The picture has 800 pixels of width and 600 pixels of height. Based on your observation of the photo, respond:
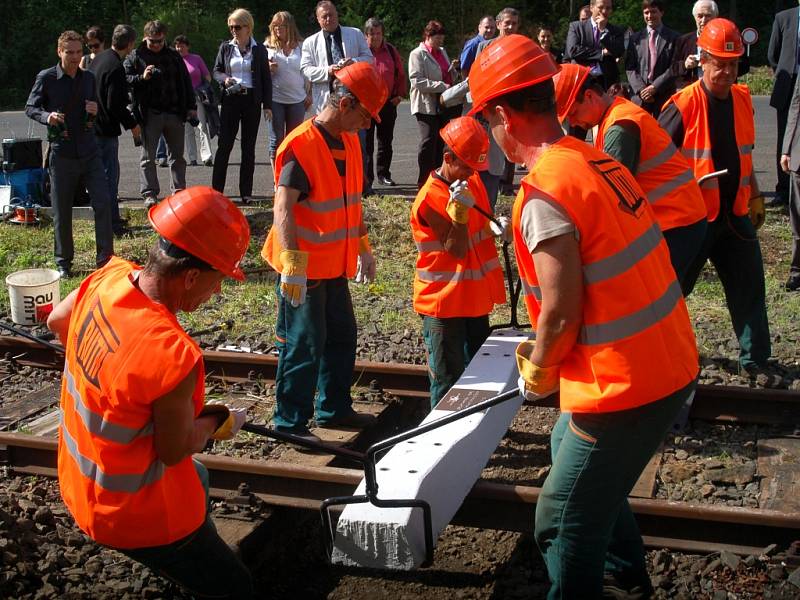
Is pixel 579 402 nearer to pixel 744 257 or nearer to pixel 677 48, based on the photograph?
pixel 744 257

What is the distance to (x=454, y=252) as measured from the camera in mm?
5484

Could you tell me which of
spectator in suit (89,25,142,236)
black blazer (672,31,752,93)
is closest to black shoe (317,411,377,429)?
spectator in suit (89,25,142,236)

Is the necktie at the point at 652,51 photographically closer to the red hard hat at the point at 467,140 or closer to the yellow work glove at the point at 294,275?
the red hard hat at the point at 467,140

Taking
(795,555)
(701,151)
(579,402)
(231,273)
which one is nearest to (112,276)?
(231,273)

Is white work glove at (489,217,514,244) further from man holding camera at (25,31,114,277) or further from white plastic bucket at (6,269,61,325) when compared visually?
man holding camera at (25,31,114,277)

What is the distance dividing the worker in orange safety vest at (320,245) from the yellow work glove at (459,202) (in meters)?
0.57

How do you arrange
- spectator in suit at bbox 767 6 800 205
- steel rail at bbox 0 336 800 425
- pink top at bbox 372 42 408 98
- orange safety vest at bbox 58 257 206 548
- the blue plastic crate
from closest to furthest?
orange safety vest at bbox 58 257 206 548
steel rail at bbox 0 336 800 425
spectator in suit at bbox 767 6 800 205
the blue plastic crate
pink top at bbox 372 42 408 98

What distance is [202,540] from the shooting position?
3416 millimetres

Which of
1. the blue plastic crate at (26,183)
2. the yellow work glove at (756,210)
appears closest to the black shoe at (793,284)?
the yellow work glove at (756,210)

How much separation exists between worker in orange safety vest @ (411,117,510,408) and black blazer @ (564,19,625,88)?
6.33 m

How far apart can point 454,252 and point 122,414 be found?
2.74m

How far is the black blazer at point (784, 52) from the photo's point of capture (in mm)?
10367

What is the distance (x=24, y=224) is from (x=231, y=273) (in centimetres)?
854

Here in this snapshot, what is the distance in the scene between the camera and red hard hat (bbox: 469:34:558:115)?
3260mm
